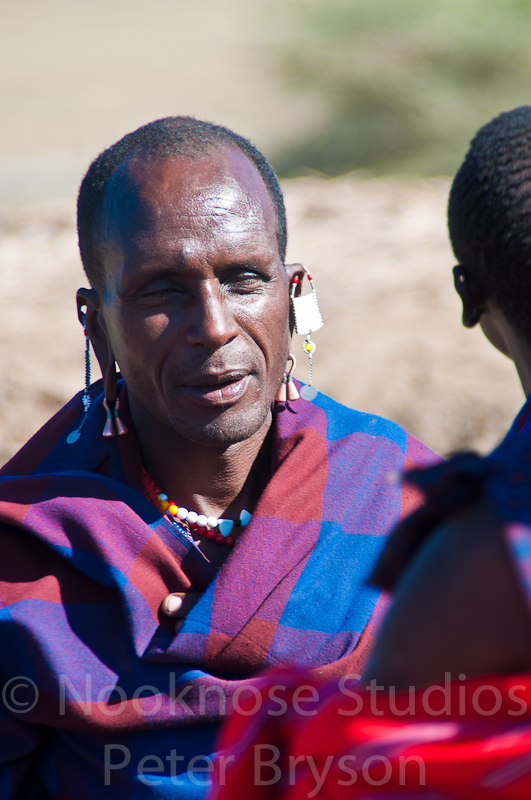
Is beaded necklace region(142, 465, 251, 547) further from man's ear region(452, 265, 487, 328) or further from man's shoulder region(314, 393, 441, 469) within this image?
man's ear region(452, 265, 487, 328)

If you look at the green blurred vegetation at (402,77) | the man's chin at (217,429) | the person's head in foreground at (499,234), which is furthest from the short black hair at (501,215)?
the green blurred vegetation at (402,77)

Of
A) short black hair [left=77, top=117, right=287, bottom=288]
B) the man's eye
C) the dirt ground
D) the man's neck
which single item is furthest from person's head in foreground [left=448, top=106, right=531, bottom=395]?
the dirt ground

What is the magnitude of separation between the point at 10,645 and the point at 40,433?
0.62 metres

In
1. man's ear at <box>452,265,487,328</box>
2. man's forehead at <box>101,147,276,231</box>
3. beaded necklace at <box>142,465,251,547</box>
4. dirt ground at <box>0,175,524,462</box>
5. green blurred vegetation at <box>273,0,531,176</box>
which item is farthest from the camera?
green blurred vegetation at <box>273,0,531,176</box>

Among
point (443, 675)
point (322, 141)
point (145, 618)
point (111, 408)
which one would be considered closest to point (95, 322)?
point (111, 408)

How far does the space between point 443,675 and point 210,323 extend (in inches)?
44.1

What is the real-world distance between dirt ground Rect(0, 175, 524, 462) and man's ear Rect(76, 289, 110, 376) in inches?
89.0

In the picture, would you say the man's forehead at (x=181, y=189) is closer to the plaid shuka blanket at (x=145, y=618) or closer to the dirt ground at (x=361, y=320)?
the plaid shuka blanket at (x=145, y=618)

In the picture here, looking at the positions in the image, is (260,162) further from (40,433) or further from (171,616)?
(171,616)

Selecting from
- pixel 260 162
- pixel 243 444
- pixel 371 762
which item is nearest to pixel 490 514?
pixel 371 762

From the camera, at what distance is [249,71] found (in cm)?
1662

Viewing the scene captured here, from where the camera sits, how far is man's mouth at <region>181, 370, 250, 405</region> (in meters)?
1.95

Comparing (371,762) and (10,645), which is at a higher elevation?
(371,762)

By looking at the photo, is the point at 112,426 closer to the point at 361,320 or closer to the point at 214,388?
the point at 214,388
